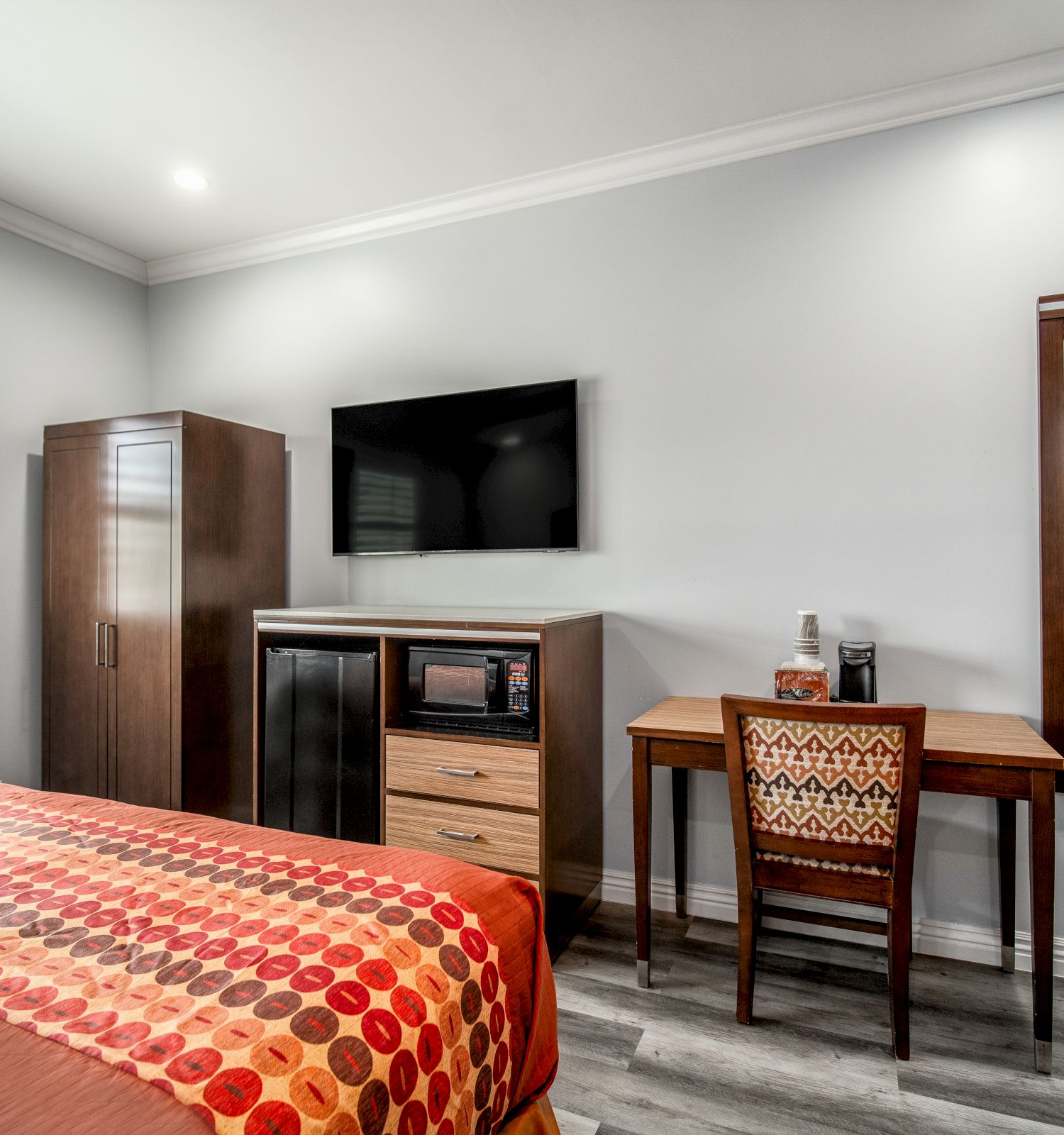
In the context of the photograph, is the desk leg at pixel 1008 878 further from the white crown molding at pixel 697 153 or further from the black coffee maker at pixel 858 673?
the white crown molding at pixel 697 153

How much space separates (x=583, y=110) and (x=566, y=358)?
85cm

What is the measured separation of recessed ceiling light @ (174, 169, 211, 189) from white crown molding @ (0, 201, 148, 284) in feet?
2.77

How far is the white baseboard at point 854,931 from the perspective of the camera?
2.26 meters

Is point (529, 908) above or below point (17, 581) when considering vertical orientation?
below

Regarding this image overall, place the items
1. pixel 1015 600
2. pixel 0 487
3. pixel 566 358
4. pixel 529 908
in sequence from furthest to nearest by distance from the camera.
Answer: pixel 0 487
pixel 566 358
pixel 1015 600
pixel 529 908

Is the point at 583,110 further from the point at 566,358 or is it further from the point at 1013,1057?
the point at 1013,1057

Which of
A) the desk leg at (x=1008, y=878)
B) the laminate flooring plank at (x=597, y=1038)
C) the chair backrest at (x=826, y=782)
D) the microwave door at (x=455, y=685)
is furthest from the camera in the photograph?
the microwave door at (x=455, y=685)

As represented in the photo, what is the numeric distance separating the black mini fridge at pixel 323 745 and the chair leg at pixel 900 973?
1606 mm

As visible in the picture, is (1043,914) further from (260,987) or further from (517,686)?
(260,987)

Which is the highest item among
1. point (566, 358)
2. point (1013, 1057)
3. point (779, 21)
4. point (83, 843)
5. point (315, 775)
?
point (779, 21)

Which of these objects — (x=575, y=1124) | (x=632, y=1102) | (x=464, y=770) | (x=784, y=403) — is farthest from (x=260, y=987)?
(x=784, y=403)

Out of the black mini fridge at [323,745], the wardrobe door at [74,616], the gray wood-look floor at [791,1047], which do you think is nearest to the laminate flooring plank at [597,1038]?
the gray wood-look floor at [791,1047]

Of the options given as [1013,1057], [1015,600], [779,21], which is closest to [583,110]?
[779,21]

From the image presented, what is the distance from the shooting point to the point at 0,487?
3180 mm
